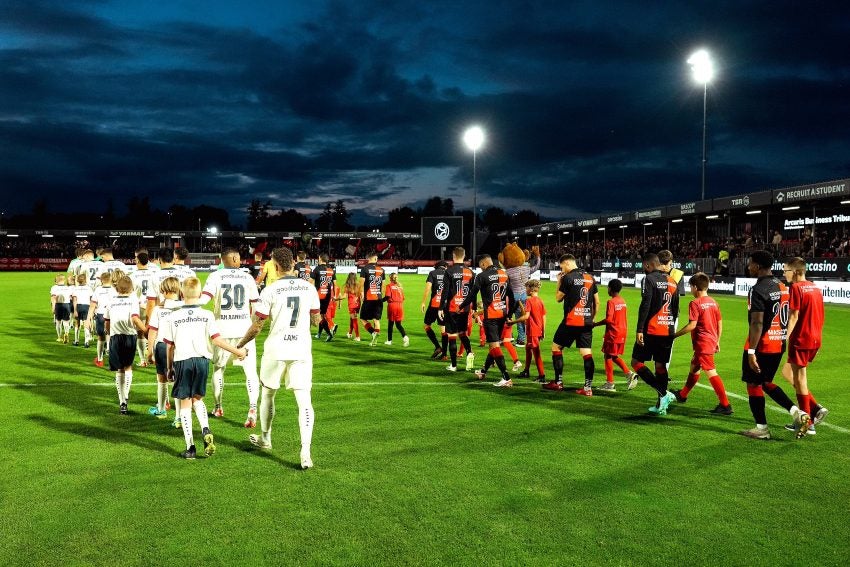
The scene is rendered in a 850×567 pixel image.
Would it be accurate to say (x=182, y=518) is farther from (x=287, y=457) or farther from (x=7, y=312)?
(x=7, y=312)

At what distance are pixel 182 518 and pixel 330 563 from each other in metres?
1.43

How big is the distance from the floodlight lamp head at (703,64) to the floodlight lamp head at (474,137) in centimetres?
1305

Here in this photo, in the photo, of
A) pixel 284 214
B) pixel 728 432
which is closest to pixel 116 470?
pixel 728 432

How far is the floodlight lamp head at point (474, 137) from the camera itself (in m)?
39.5

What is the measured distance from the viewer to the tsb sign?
5200 centimetres

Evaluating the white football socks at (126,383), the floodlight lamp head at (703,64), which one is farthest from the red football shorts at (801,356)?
the floodlight lamp head at (703,64)

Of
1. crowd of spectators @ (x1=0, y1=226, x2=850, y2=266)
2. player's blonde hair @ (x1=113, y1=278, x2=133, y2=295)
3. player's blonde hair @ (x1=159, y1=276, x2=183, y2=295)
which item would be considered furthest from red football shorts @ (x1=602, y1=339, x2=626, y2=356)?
crowd of spectators @ (x1=0, y1=226, x2=850, y2=266)

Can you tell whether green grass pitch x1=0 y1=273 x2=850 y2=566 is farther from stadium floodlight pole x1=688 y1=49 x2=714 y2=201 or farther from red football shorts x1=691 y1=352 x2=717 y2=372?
stadium floodlight pole x1=688 y1=49 x2=714 y2=201

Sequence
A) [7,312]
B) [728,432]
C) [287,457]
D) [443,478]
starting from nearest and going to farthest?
[443,478], [287,457], [728,432], [7,312]

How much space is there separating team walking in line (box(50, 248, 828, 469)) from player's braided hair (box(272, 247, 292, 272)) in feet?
0.03

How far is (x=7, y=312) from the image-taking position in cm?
2192

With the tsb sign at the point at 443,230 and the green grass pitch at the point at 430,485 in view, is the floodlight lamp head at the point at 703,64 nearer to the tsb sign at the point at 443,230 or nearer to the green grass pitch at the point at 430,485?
the tsb sign at the point at 443,230

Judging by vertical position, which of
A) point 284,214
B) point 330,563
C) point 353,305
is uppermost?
point 284,214

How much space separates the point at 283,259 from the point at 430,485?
257 centimetres
